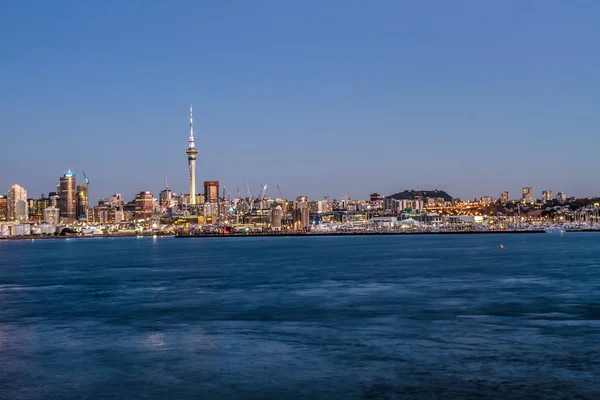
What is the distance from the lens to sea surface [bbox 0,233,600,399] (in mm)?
16750

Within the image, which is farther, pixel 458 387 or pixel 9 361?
pixel 9 361

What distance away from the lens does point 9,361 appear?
65.3 feet

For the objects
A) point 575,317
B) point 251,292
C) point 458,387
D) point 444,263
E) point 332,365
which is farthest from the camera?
point 444,263

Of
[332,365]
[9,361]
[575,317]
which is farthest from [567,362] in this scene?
[9,361]

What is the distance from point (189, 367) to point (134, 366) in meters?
1.52

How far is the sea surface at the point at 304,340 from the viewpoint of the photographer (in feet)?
55.0

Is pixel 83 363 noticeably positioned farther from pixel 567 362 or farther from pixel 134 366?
pixel 567 362

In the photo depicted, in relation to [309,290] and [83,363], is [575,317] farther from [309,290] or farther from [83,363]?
[83,363]

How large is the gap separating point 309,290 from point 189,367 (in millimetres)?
19302

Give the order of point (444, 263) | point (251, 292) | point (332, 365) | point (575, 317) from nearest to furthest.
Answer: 1. point (332, 365)
2. point (575, 317)
3. point (251, 292)
4. point (444, 263)

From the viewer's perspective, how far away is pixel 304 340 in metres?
22.6

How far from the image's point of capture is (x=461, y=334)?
23.1 metres

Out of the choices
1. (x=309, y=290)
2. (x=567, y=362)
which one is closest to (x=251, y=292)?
(x=309, y=290)

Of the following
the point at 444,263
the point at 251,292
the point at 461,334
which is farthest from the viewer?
the point at 444,263
